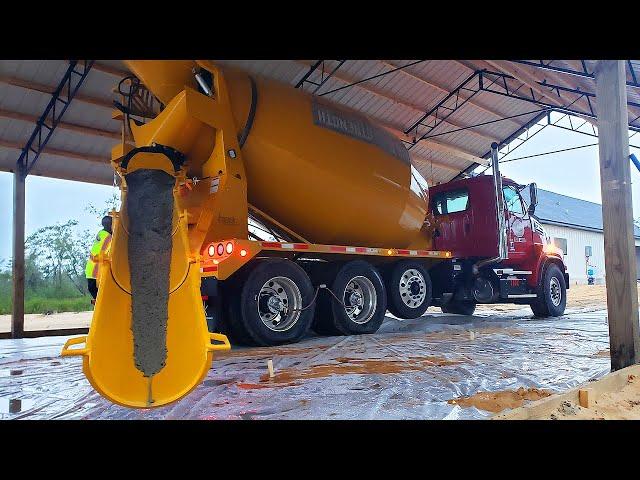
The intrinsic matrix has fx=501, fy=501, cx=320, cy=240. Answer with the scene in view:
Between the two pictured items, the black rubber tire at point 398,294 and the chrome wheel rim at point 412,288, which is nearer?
the black rubber tire at point 398,294

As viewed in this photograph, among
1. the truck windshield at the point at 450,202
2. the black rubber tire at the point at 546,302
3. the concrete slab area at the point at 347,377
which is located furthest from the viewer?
the black rubber tire at the point at 546,302

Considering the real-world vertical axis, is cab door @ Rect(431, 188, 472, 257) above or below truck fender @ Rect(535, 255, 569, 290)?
above

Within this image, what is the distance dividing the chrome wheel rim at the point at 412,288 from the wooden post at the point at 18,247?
292 inches

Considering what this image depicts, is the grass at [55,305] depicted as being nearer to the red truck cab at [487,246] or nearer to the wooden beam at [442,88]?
the wooden beam at [442,88]

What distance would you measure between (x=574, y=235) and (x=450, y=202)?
23265 mm

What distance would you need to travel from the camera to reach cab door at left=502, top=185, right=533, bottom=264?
9680mm

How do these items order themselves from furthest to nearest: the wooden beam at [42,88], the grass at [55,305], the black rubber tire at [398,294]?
the grass at [55,305] → the wooden beam at [42,88] → the black rubber tire at [398,294]

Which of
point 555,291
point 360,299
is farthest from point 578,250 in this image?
point 360,299

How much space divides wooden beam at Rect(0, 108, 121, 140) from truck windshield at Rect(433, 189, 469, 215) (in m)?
6.75

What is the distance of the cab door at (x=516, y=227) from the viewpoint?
9680mm

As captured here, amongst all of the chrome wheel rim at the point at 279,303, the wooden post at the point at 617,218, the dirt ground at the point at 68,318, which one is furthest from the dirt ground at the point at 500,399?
the dirt ground at the point at 68,318

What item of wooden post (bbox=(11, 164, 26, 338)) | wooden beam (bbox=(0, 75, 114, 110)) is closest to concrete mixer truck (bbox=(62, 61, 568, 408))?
wooden beam (bbox=(0, 75, 114, 110))

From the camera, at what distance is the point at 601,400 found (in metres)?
3.30

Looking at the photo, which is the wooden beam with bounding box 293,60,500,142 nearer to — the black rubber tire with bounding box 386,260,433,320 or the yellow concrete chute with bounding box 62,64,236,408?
the black rubber tire with bounding box 386,260,433,320
